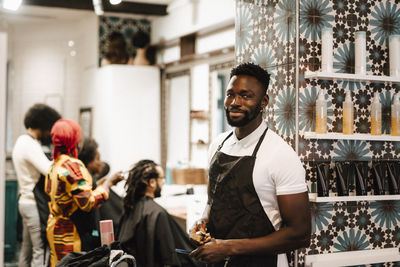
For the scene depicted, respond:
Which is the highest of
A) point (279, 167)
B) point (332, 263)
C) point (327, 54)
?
point (327, 54)

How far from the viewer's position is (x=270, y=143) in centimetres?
218

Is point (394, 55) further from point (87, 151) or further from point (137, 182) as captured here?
point (87, 151)

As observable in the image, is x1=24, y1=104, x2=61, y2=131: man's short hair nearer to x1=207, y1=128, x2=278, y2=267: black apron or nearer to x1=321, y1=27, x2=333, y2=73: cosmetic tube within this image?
x1=207, y1=128, x2=278, y2=267: black apron

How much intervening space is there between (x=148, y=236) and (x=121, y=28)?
3.58 m

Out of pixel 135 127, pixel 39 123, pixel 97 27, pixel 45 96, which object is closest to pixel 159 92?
pixel 135 127

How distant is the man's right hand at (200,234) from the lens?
2180 millimetres

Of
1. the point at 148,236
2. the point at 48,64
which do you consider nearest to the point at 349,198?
the point at 148,236

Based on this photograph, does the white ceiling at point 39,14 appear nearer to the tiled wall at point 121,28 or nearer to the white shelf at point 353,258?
the tiled wall at point 121,28

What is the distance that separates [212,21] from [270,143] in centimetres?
298

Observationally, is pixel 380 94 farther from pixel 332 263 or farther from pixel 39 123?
pixel 39 123

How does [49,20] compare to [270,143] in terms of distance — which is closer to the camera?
[270,143]

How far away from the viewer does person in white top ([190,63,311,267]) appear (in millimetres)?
2043

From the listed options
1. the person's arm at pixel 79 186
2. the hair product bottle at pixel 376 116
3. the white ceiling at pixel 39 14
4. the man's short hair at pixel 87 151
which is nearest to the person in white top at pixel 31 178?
the man's short hair at pixel 87 151

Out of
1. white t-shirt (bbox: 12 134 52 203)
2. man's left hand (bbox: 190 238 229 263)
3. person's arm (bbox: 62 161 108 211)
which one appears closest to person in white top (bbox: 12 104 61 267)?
white t-shirt (bbox: 12 134 52 203)
